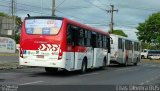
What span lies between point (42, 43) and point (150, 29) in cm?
9191

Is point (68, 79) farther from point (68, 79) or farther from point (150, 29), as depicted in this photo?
point (150, 29)

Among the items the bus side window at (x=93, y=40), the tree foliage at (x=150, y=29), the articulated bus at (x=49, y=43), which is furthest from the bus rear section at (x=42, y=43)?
the tree foliage at (x=150, y=29)

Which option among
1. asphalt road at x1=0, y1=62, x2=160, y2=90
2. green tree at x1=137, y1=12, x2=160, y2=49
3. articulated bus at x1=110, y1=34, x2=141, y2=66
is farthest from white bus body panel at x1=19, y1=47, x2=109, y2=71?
green tree at x1=137, y1=12, x2=160, y2=49

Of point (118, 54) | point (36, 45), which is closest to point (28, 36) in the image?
point (36, 45)

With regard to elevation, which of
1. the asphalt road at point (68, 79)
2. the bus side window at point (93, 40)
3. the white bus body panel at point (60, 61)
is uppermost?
the bus side window at point (93, 40)

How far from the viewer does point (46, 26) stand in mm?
22125

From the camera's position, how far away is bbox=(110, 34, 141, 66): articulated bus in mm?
37156

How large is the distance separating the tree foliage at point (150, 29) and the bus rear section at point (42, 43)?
A: 89850 mm

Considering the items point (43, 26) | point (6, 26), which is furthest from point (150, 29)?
point (43, 26)

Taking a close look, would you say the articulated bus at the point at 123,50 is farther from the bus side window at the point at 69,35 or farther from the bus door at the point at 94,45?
the bus side window at the point at 69,35

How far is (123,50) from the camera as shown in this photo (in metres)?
38.9

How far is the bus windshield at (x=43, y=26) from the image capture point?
21966 millimetres

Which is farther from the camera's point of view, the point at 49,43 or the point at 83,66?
the point at 83,66

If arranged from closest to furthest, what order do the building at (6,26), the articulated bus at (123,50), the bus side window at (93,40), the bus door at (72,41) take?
the bus door at (72,41)
the bus side window at (93,40)
the articulated bus at (123,50)
the building at (6,26)
